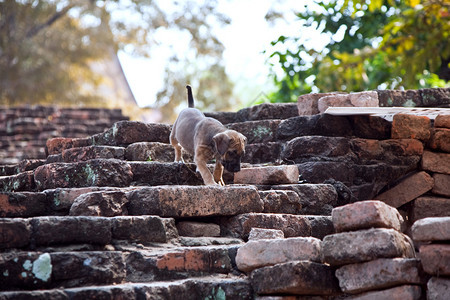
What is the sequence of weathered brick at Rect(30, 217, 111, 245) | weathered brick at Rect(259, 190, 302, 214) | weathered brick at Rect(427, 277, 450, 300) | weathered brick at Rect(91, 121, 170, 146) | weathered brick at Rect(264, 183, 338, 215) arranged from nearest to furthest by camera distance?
weathered brick at Rect(427, 277, 450, 300), weathered brick at Rect(30, 217, 111, 245), weathered brick at Rect(259, 190, 302, 214), weathered brick at Rect(264, 183, 338, 215), weathered brick at Rect(91, 121, 170, 146)

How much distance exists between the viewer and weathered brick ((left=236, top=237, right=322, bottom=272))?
209 inches

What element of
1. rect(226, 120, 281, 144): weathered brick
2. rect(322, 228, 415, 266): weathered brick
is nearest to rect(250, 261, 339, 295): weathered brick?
rect(322, 228, 415, 266): weathered brick

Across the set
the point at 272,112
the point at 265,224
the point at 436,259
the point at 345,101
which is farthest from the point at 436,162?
the point at 436,259

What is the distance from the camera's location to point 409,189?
815 centimetres

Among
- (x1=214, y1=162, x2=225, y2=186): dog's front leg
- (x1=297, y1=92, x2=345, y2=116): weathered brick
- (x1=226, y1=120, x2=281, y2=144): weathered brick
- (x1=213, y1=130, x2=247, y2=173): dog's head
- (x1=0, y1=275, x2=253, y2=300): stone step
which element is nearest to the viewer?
(x1=0, y1=275, x2=253, y2=300): stone step

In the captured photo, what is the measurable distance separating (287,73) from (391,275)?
373 inches

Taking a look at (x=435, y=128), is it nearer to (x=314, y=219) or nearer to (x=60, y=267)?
(x=314, y=219)

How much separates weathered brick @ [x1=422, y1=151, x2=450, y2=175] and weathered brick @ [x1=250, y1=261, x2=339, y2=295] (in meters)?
3.40

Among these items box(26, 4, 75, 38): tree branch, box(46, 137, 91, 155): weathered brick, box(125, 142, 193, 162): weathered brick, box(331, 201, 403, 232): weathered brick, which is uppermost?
box(26, 4, 75, 38): tree branch

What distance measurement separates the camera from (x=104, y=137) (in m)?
8.80

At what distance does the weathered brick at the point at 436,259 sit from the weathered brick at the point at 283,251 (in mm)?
759

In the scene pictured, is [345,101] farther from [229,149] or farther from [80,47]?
[80,47]

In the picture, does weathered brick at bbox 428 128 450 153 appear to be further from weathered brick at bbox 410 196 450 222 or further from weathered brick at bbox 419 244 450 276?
weathered brick at bbox 419 244 450 276

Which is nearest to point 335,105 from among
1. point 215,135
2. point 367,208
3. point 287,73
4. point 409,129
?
point 409,129
